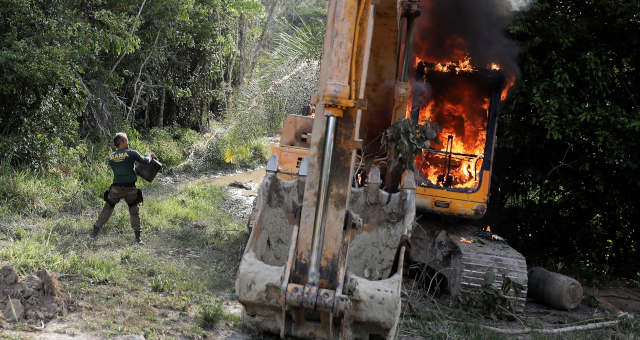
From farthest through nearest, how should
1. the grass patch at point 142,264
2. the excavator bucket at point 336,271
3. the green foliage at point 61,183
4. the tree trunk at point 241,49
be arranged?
the tree trunk at point 241,49 < the green foliage at point 61,183 < the grass patch at point 142,264 < the excavator bucket at point 336,271

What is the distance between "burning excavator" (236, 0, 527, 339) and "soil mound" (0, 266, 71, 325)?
1645 mm

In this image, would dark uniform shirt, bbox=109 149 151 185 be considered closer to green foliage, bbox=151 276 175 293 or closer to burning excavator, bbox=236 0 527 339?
burning excavator, bbox=236 0 527 339

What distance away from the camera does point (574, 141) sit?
9.51 metres

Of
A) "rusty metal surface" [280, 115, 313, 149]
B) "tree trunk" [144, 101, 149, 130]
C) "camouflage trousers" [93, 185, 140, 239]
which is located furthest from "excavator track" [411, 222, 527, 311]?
"tree trunk" [144, 101, 149, 130]

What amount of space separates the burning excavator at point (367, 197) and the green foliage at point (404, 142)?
236 millimetres

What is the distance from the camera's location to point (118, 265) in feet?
21.3

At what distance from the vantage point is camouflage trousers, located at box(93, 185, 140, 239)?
7.68m

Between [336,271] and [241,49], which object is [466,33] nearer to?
[336,271]

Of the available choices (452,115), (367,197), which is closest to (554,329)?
(367,197)

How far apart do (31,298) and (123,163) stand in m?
2.97

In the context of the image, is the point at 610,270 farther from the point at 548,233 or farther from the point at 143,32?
the point at 143,32

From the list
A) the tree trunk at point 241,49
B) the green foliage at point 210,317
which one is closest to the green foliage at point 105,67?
the tree trunk at point 241,49

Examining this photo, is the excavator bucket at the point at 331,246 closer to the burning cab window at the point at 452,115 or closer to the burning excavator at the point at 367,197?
the burning excavator at the point at 367,197

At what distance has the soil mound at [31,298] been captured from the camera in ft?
15.6
